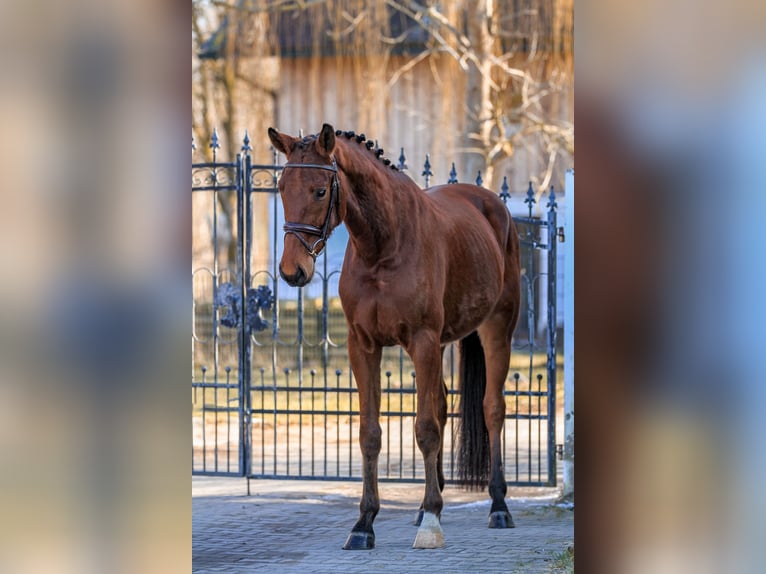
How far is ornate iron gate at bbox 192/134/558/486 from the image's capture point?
8.86 metres

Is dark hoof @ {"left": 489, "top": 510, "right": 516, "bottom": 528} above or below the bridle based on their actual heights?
below

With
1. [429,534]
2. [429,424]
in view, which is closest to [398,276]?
[429,424]

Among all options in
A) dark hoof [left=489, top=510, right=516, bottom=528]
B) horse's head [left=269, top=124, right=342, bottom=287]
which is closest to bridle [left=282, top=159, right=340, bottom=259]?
horse's head [left=269, top=124, right=342, bottom=287]

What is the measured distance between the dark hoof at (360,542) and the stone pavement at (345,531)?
63 mm

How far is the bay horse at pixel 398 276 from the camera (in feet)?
19.4

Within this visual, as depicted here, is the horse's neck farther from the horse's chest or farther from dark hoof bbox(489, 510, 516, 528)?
dark hoof bbox(489, 510, 516, 528)

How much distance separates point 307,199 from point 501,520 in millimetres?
2780

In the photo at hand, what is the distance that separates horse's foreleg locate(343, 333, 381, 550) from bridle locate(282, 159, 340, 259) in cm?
81

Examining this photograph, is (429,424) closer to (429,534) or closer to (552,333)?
(429,534)

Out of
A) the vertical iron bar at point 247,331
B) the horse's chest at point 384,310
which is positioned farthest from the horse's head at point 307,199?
the vertical iron bar at point 247,331
